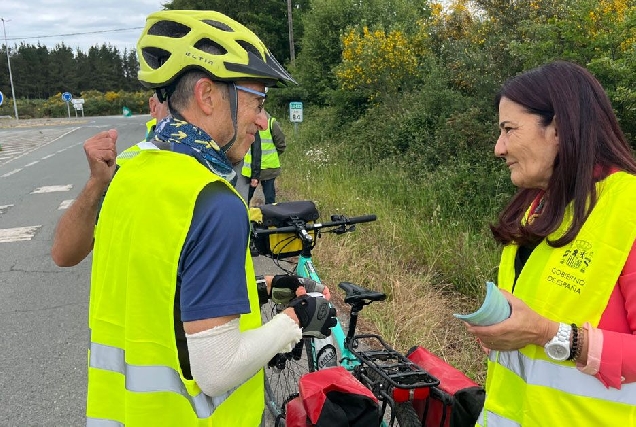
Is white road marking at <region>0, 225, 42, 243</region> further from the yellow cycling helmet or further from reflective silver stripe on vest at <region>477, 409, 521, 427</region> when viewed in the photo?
reflective silver stripe on vest at <region>477, 409, 521, 427</region>

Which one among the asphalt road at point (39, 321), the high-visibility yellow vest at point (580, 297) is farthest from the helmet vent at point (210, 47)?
the asphalt road at point (39, 321)

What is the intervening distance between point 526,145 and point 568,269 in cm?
40

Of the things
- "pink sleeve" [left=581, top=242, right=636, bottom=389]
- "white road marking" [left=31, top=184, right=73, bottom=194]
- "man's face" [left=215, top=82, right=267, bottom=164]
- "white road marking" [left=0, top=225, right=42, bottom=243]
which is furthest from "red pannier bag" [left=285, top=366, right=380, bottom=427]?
"white road marking" [left=31, top=184, right=73, bottom=194]

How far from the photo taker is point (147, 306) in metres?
1.32

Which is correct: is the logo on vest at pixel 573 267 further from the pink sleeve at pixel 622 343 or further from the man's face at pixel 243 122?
the man's face at pixel 243 122

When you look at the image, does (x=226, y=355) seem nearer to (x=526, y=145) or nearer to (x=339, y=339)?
(x=526, y=145)

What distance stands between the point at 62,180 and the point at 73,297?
8740mm

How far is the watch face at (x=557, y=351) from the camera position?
1414 millimetres

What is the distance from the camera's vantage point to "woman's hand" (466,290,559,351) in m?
1.41

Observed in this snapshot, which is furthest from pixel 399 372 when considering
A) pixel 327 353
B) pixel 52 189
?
pixel 52 189

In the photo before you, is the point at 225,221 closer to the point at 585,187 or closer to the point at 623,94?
the point at 585,187

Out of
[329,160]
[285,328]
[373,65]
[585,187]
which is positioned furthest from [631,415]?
[373,65]

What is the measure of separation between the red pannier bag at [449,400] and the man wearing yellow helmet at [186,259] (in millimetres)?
784

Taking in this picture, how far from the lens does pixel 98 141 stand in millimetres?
2035
